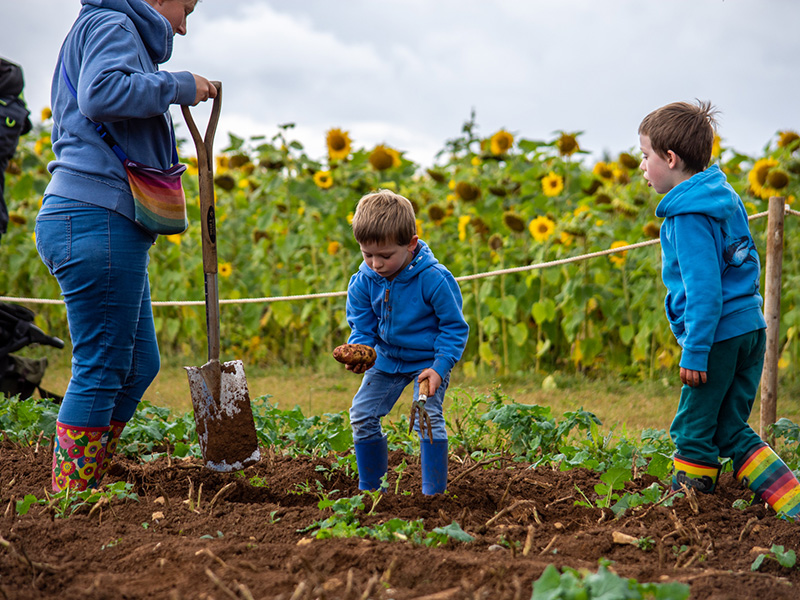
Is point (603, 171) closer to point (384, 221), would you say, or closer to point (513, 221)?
point (513, 221)

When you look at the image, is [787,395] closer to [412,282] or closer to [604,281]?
[604,281]

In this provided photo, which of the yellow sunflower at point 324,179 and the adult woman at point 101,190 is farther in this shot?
the yellow sunflower at point 324,179

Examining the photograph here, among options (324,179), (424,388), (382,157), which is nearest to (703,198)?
Answer: (424,388)

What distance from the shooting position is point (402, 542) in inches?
83.0

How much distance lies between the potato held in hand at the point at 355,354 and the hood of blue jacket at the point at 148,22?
120 cm

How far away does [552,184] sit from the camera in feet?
19.7

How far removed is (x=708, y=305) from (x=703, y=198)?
34 centimetres

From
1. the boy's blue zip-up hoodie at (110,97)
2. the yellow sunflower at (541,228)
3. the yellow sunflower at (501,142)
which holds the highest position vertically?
the yellow sunflower at (501,142)

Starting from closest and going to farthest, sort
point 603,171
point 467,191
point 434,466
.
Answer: point 434,466, point 467,191, point 603,171

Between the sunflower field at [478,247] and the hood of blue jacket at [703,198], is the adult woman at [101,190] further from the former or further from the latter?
the sunflower field at [478,247]

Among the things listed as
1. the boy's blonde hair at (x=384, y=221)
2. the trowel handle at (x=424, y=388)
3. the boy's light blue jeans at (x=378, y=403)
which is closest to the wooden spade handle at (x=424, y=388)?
the trowel handle at (x=424, y=388)

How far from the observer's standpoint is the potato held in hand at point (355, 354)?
2695 mm

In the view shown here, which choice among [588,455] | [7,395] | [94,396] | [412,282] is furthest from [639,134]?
[7,395]

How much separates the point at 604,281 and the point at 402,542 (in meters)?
4.03
